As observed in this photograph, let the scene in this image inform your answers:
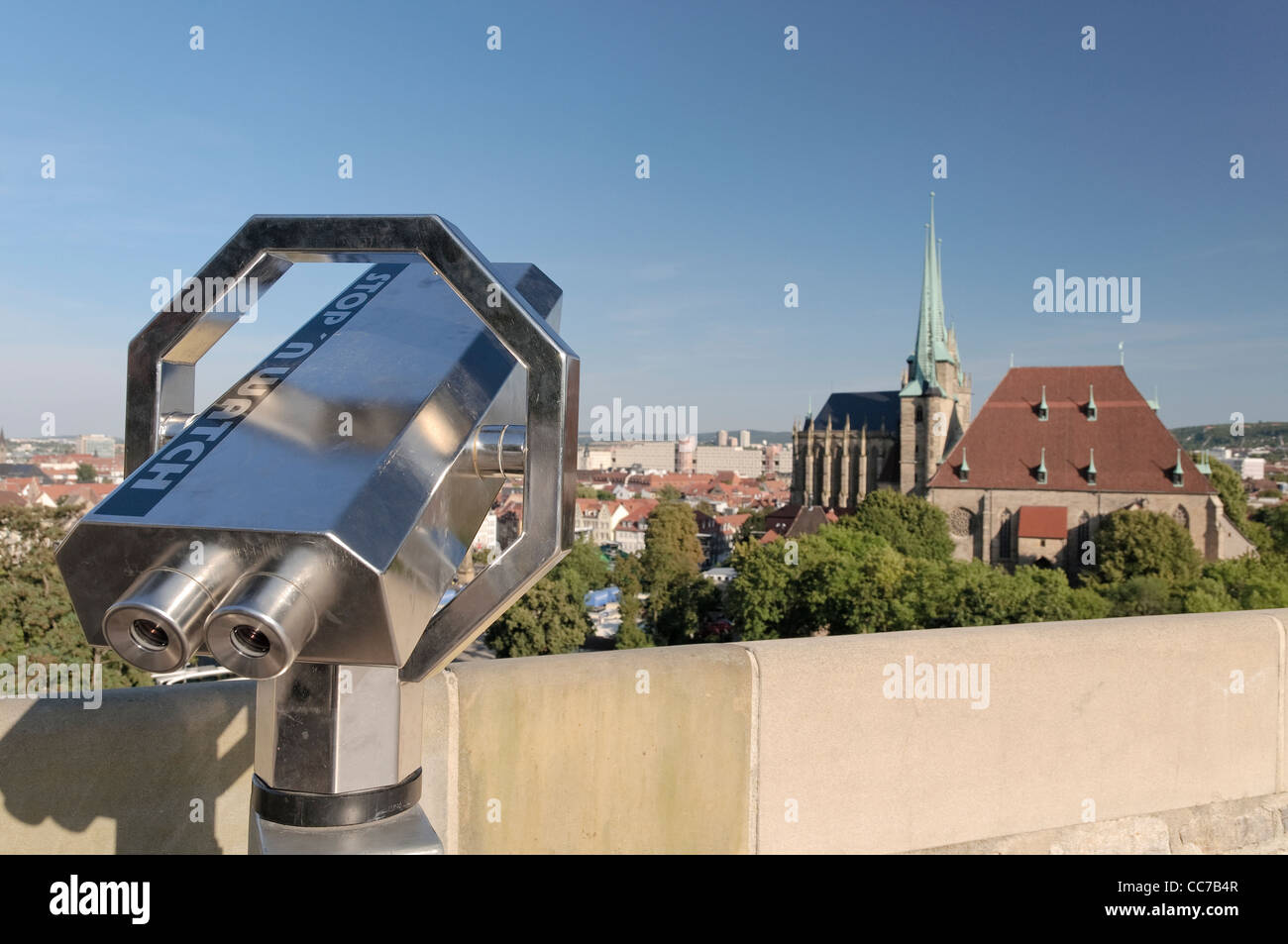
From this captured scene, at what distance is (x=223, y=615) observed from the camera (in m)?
0.88

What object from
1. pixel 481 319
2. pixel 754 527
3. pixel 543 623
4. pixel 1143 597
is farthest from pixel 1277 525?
pixel 481 319

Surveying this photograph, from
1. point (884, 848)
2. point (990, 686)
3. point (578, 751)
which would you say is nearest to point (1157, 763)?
point (990, 686)

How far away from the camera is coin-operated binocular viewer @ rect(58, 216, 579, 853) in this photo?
0.93m

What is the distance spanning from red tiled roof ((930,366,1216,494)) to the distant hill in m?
37.8

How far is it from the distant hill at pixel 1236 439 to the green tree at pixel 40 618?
94.8 m

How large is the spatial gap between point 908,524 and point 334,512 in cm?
5706

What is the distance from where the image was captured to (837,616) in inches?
1502

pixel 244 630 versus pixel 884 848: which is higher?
pixel 244 630

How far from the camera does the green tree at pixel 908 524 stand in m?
54.8

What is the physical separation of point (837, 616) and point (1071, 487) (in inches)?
1011

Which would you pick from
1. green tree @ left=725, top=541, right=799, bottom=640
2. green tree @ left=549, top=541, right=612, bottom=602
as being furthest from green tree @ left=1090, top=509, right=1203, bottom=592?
green tree @ left=549, top=541, right=612, bottom=602

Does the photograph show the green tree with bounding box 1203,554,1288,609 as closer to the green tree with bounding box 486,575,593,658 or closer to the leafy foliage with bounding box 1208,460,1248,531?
the leafy foliage with bounding box 1208,460,1248,531

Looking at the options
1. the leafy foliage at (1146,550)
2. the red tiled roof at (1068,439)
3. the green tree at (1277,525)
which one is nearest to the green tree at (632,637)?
the leafy foliage at (1146,550)
